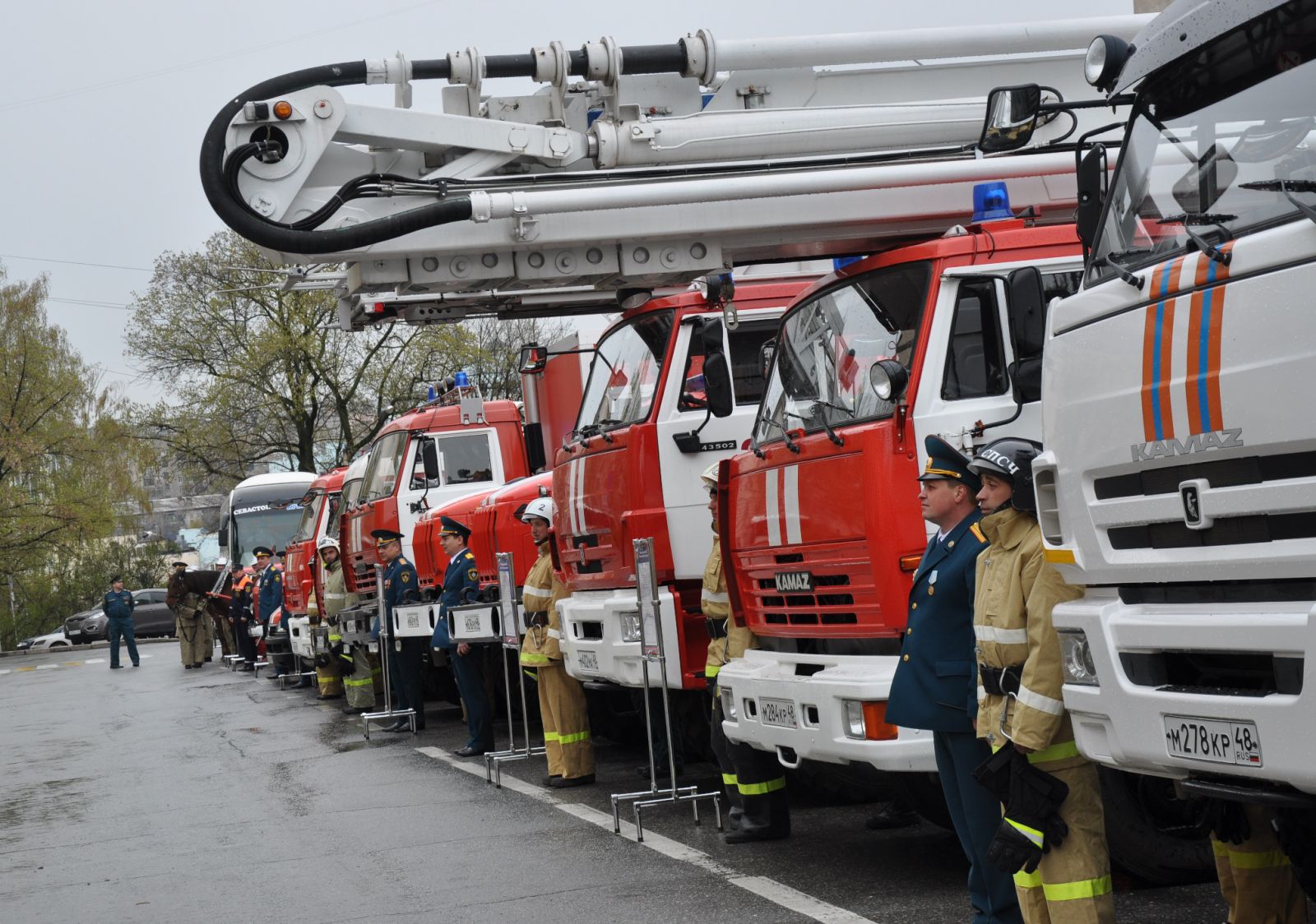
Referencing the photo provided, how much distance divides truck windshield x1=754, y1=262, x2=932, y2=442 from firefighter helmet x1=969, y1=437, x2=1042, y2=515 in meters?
1.42

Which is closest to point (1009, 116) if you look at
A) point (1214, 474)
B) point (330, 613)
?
point (1214, 474)

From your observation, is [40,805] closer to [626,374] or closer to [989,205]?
[626,374]

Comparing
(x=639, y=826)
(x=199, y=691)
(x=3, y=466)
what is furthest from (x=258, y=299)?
(x=639, y=826)

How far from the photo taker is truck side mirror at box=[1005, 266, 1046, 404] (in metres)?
6.93

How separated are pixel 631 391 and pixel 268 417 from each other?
39.5 metres

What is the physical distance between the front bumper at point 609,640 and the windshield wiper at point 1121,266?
15.8 ft

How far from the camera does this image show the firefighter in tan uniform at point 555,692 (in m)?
11.6

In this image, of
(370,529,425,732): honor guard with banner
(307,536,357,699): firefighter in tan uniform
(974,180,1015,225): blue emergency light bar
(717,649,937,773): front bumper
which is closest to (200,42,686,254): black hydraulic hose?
(974,180,1015,225): blue emergency light bar

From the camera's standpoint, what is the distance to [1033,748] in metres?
5.25

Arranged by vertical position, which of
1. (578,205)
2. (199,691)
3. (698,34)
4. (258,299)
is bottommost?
(199,691)

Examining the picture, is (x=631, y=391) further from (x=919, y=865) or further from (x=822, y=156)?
(x=919, y=865)

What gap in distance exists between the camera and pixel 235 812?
11641 millimetres

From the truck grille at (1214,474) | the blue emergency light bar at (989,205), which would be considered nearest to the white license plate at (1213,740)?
the truck grille at (1214,474)

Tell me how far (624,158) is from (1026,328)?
3372 mm
